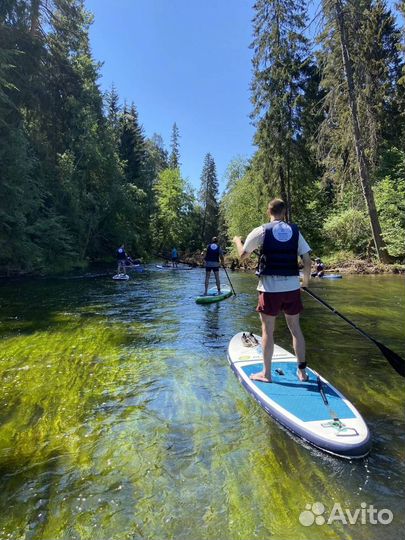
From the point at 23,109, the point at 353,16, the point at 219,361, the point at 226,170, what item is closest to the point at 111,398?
the point at 219,361

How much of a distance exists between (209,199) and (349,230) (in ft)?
134

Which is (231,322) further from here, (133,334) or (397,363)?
(397,363)

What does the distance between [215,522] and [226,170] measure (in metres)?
46.4

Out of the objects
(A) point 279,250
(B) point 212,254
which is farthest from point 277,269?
(B) point 212,254

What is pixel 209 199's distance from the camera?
222 feet

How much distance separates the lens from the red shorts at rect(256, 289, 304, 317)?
501 centimetres

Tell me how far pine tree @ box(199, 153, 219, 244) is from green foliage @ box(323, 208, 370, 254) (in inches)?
1358

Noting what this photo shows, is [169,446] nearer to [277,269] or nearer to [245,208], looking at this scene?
[277,269]

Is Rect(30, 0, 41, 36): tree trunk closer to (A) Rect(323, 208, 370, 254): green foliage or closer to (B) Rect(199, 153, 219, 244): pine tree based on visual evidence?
(A) Rect(323, 208, 370, 254): green foliage

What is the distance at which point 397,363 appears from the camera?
5.20 m

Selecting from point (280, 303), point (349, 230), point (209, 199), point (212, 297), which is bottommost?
point (212, 297)
